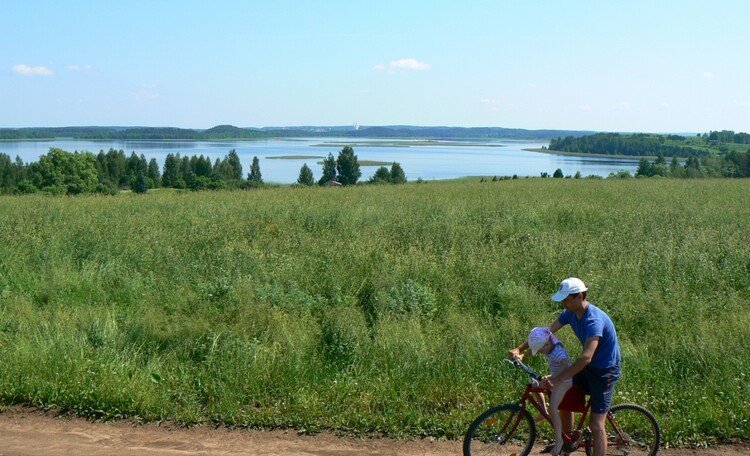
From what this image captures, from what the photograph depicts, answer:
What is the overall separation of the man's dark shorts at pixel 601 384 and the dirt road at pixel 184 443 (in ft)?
3.24

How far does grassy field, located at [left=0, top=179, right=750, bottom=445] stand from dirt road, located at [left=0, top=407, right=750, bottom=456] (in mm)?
181

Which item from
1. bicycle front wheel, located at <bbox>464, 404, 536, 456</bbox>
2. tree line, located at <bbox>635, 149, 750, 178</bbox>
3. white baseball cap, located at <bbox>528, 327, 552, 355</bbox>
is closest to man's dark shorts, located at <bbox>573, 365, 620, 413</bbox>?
white baseball cap, located at <bbox>528, 327, 552, 355</bbox>

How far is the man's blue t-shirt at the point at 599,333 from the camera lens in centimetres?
422

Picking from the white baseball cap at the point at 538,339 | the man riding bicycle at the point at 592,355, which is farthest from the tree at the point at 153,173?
the man riding bicycle at the point at 592,355

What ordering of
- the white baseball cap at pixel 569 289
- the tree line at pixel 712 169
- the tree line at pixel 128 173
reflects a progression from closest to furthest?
the white baseball cap at pixel 569 289 → the tree line at pixel 712 169 → the tree line at pixel 128 173

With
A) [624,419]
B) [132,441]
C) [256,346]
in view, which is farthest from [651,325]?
[132,441]

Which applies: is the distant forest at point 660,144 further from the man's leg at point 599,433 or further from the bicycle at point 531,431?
the man's leg at point 599,433

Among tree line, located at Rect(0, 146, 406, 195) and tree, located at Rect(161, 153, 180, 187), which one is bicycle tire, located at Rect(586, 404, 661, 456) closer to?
tree line, located at Rect(0, 146, 406, 195)

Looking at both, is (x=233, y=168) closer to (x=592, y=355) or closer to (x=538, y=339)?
(x=538, y=339)

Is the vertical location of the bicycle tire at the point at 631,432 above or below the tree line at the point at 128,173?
above

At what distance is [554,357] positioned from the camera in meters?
4.43

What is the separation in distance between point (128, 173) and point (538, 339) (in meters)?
73.7

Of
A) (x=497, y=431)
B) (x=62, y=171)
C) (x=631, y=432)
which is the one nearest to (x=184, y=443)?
(x=497, y=431)

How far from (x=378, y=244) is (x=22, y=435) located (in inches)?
253
